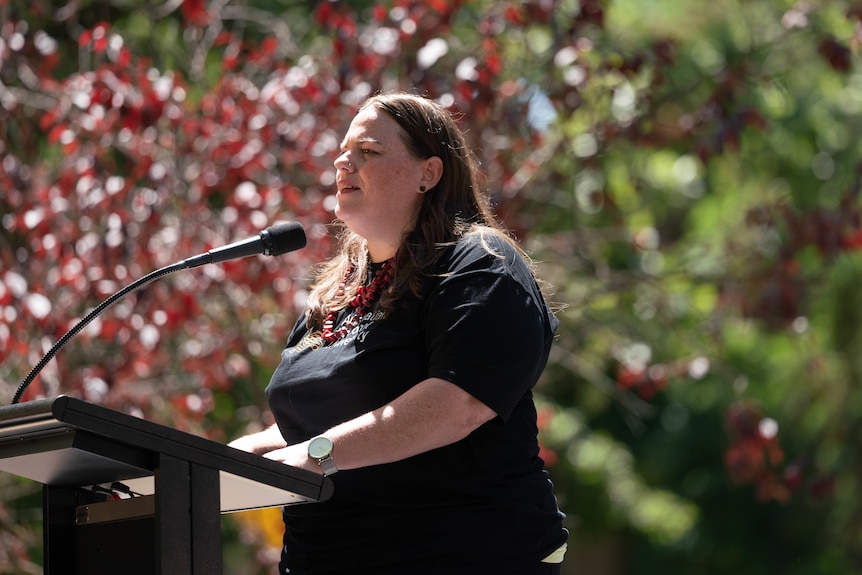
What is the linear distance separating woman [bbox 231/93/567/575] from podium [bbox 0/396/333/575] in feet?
0.61

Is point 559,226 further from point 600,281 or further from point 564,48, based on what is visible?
point 564,48

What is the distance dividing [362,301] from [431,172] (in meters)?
0.30

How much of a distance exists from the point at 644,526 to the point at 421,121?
10.0 m

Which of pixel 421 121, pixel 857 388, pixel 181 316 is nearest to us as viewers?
pixel 421 121

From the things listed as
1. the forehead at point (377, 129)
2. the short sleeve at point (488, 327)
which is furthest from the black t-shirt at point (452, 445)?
the forehead at point (377, 129)

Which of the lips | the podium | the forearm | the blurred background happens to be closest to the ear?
the lips

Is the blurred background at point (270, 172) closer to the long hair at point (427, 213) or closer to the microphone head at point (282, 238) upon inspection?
the long hair at point (427, 213)

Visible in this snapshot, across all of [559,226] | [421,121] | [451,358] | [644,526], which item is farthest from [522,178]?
[644,526]

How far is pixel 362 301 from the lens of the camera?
2.56 metres

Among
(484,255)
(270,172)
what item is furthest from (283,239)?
(270,172)

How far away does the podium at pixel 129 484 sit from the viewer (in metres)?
1.80

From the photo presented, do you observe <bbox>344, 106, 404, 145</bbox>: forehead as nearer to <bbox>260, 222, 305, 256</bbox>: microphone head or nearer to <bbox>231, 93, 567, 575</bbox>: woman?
<bbox>231, 93, 567, 575</bbox>: woman

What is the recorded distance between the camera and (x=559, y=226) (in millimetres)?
10945

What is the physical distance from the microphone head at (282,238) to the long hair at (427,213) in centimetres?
20
